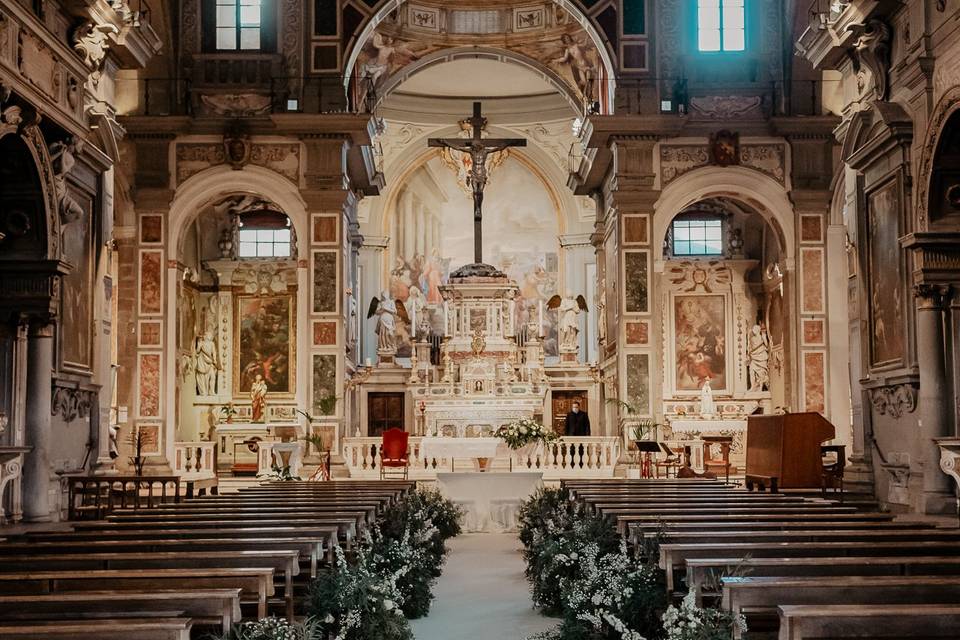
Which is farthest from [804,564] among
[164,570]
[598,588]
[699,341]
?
[699,341]

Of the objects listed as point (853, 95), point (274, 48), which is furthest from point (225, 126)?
point (853, 95)

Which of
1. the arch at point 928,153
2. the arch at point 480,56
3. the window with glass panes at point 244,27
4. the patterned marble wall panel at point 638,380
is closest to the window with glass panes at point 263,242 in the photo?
the arch at point 480,56

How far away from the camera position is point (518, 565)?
44.3ft

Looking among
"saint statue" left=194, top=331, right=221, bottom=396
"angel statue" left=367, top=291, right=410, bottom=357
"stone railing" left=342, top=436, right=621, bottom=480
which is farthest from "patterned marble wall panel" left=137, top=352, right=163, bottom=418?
"angel statue" left=367, top=291, right=410, bottom=357

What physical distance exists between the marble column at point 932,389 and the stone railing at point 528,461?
908cm

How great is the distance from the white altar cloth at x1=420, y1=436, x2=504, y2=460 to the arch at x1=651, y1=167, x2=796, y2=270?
535 cm

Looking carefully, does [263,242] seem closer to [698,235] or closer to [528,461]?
[698,235]

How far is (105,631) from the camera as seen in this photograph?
4508 millimetres

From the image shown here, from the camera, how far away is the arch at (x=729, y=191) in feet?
76.5

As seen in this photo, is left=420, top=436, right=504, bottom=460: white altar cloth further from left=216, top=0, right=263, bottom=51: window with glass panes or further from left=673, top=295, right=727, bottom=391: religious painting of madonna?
left=216, top=0, right=263, bottom=51: window with glass panes

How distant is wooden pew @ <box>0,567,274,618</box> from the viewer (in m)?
5.75

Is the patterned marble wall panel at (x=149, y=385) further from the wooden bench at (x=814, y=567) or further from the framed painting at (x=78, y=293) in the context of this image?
the wooden bench at (x=814, y=567)

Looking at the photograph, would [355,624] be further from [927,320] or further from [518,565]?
[927,320]

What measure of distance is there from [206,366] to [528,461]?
9087mm
